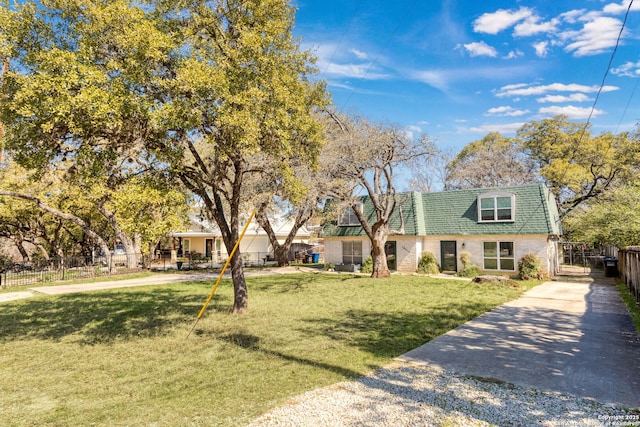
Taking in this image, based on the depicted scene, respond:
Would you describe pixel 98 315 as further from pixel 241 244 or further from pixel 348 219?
pixel 241 244

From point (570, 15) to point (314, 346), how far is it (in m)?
11.0

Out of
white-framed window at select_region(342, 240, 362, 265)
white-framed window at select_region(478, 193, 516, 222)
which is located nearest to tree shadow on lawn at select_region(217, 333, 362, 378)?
white-framed window at select_region(478, 193, 516, 222)

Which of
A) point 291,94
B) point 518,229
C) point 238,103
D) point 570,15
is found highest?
point 570,15

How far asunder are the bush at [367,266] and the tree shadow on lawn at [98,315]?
11.8 meters

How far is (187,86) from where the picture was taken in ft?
24.9

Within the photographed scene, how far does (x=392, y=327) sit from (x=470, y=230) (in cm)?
1445

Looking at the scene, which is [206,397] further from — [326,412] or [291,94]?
[291,94]

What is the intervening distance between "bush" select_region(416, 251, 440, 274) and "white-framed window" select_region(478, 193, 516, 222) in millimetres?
3581

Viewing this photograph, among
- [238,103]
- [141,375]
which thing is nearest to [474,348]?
[141,375]

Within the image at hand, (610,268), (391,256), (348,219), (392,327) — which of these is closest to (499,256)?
(610,268)

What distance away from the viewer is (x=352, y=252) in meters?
25.8

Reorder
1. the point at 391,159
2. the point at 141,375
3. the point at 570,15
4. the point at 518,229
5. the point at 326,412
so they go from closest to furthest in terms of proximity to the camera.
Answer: the point at 326,412 < the point at 141,375 < the point at 570,15 < the point at 391,159 < the point at 518,229

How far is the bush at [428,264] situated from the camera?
22078 mm

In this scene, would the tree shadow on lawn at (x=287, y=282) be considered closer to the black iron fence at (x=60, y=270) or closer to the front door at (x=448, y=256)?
the front door at (x=448, y=256)
